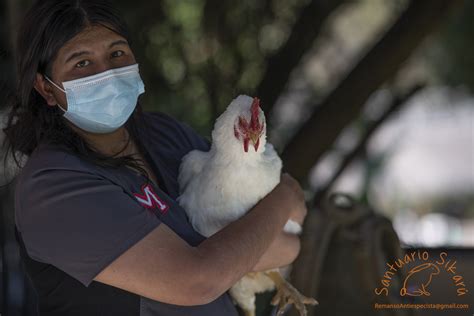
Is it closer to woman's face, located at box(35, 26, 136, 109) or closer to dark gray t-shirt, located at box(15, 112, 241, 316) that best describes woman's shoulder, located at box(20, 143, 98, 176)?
dark gray t-shirt, located at box(15, 112, 241, 316)

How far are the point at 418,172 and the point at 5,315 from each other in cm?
828

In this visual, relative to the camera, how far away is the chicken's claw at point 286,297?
5.49 feet

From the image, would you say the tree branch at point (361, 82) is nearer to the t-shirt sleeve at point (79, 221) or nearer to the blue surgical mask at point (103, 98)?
the blue surgical mask at point (103, 98)

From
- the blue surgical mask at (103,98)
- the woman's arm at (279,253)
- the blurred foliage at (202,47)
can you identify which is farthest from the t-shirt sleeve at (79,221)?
the blurred foliage at (202,47)

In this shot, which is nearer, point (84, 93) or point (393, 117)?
point (84, 93)

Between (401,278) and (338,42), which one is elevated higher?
(338,42)

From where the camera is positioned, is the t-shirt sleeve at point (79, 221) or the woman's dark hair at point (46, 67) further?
the woman's dark hair at point (46, 67)

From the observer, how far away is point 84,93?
127cm

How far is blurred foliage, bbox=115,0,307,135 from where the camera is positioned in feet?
10.2

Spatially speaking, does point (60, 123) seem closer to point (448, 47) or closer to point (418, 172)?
point (448, 47)

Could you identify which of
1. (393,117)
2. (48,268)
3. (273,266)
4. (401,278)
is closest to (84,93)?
(48,268)

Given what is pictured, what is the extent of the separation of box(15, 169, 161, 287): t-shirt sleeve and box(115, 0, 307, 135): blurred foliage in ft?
6.20

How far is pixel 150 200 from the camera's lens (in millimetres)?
1287

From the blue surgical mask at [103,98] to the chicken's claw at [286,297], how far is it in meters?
0.59
